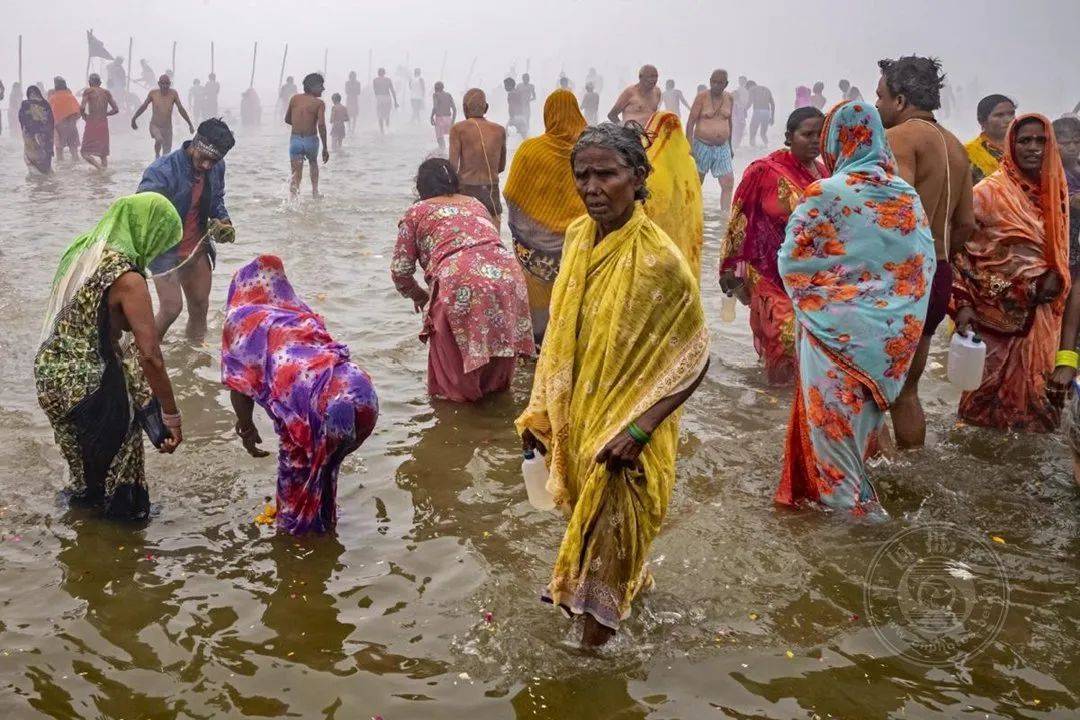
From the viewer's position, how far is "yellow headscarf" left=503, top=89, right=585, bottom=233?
255 inches

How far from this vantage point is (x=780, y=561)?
158 inches

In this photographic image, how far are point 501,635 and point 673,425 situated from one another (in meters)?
0.97

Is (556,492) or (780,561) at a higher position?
(556,492)

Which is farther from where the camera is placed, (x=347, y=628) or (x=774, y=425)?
(x=774, y=425)

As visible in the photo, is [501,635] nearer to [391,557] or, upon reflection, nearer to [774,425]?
[391,557]

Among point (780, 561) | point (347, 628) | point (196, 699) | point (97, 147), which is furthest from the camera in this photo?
point (97, 147)

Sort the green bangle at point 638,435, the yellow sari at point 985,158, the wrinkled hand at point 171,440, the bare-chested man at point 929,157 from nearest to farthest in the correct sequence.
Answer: the green bangle at point 638,435 → the wrinkled hand at point 171,440 → the bare-chested man at point 929,157 → the yellow sari at point 985,158

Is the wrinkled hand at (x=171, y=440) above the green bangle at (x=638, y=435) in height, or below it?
below

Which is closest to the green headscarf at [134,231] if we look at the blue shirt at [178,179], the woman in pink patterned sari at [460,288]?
the woman in pink patterned sari at [460,288]

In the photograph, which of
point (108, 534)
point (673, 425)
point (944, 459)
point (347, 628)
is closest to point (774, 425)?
point (944, 459)

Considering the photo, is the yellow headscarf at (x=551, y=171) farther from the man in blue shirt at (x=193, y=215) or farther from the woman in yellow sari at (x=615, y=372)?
the woman in yellow sari at (x=615, y=372)

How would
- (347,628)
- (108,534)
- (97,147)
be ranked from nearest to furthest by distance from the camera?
(347,628) < (108,534) < (97,147)

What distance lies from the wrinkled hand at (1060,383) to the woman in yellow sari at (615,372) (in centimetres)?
262

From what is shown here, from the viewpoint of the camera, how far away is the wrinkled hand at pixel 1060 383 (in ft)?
16.0
